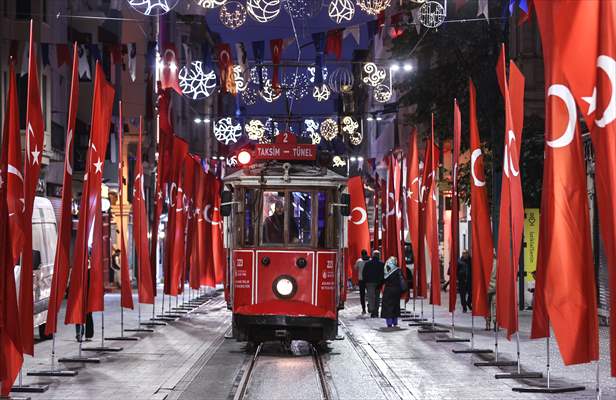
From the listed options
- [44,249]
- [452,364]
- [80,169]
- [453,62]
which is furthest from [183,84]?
[80,169]

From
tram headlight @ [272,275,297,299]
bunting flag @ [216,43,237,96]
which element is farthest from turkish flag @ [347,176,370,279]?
tram headlight @ [272,275,297,299]

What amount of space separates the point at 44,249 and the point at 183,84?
457cm

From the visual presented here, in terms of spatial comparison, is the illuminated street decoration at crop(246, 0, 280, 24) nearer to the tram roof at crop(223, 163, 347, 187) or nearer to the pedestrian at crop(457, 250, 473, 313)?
the tram roof at crop(223, 163, 347, 187)

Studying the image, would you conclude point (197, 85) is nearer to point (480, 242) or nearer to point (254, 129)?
point (480, 242)

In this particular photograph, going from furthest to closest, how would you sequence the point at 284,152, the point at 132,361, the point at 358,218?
the point at 358,218 → the point at 284,152 → the point at 132,361

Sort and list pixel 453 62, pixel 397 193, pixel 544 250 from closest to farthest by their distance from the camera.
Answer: pixel 544 250 → pixel 397 193 → pixel 453 62

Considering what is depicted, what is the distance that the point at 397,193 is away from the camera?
92.5 feet

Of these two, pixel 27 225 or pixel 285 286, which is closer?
pixel 27 225

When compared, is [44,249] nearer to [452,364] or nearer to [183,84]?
[183,84]

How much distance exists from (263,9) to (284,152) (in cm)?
323

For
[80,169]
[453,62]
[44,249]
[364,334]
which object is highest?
[453,62]

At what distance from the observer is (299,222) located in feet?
62.6

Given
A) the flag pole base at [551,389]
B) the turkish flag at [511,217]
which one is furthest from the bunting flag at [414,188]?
the flag pole base at [551,389]

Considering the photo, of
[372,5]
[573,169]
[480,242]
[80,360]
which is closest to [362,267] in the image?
[372,5]
